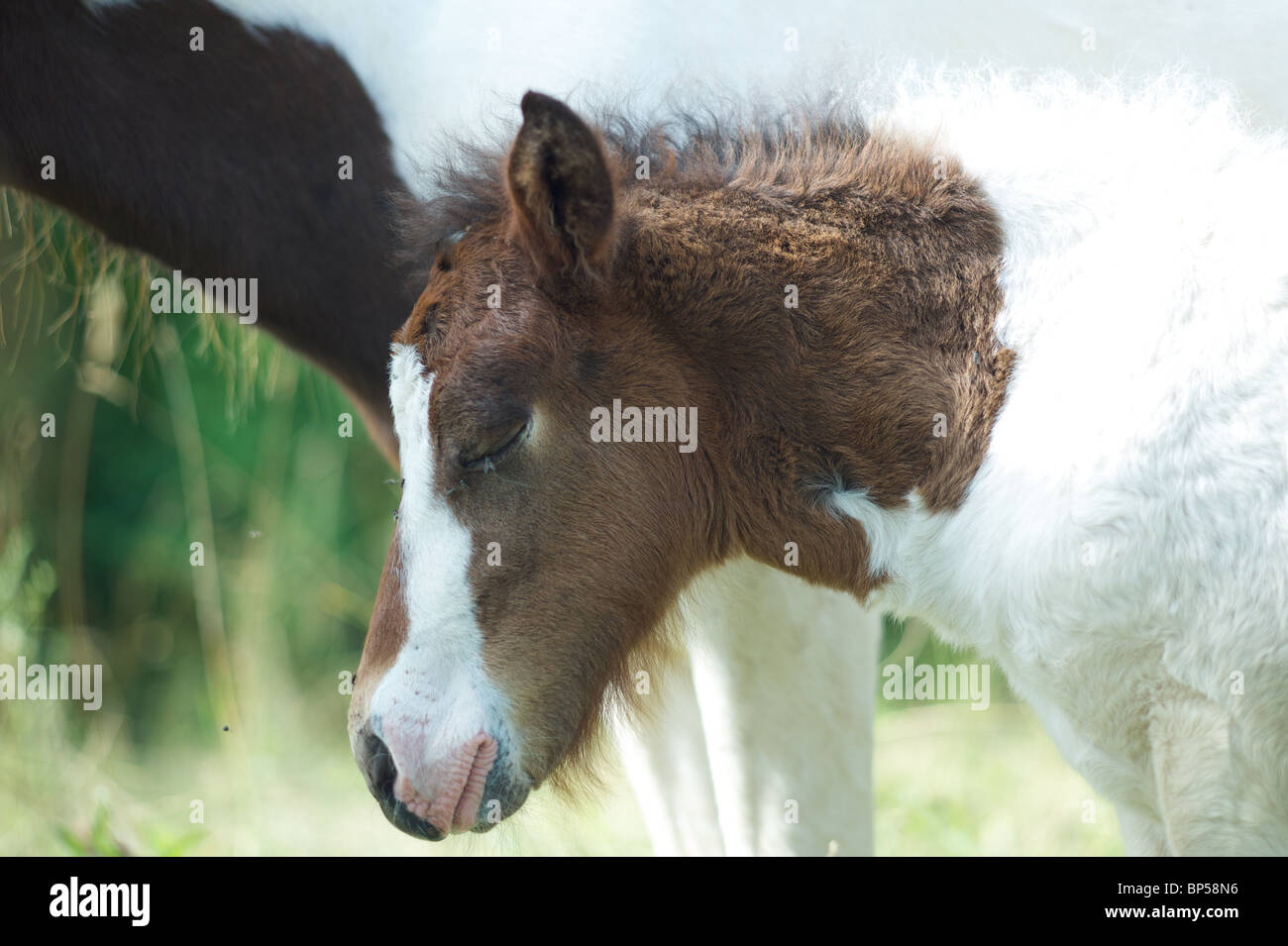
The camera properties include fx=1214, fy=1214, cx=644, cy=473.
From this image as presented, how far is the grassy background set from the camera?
14.5 feet

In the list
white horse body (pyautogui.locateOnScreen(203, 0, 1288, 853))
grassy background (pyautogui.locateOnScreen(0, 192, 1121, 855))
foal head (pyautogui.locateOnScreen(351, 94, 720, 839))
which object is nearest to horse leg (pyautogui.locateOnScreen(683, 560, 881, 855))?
white horse body (pyautogui.locateOnScreen(203, 0, 1288, 853))

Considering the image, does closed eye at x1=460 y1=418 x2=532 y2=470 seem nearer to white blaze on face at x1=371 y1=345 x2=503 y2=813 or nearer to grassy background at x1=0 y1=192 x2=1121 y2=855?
white blaze on face at x1=371 y1=345 x2=503 y2=813

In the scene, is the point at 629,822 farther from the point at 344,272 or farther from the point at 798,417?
the point at 798,417

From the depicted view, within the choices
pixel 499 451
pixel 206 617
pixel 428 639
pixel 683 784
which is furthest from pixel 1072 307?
pixel 206 617

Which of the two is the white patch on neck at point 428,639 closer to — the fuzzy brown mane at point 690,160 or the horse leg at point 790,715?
the fuzzy brown mane at point 690,160

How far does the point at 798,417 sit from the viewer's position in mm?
2451

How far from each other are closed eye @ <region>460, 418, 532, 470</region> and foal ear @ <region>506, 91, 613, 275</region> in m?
0.32

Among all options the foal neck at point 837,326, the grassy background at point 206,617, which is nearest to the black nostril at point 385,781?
the grassy background at point 206,617

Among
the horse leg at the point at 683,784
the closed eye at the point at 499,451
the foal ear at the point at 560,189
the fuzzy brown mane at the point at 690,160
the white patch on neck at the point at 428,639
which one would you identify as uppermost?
A: the fuzzy brown mane at the point at 690,160

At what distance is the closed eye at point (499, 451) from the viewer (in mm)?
2381

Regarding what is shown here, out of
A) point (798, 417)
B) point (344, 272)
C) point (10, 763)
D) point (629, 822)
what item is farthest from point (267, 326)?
point (629, 822)

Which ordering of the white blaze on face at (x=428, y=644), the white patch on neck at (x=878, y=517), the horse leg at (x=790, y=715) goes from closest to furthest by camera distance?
the white blaze on face at (x=428, y=644) < the white patch on neck at (x=878, y=517) < the horse leg at (x=790, y=715)

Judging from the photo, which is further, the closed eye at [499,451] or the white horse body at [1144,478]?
the closed eye at [499,451]

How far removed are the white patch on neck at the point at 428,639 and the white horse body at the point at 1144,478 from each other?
2.73ft
